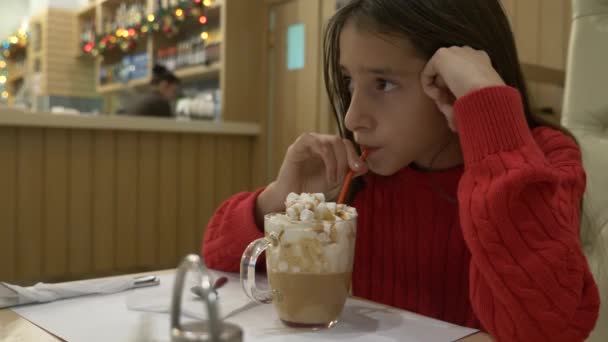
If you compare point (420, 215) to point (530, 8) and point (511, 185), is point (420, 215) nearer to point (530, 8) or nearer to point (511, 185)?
point (511, 185)

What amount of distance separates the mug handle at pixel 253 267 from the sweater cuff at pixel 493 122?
315mm

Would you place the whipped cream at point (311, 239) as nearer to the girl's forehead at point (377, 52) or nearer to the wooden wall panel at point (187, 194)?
the girl's forehead at point (377, 52)

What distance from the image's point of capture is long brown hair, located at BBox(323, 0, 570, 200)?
89 cm

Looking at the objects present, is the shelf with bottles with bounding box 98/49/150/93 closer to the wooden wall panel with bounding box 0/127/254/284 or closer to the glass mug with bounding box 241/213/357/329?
the wooden wall panel with bounding box 0/127/254/284

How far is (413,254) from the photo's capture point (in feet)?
3.35

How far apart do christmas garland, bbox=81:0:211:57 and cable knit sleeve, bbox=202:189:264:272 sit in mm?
3314

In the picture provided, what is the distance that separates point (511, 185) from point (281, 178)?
474 millimetres

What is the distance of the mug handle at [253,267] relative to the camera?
656mm

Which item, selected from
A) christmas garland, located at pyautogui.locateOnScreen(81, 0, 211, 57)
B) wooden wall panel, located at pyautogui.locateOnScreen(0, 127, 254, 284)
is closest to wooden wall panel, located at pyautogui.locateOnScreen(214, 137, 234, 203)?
wooden wall panel, located at pyautogui.locateOnScreen(0, 127, 254, 284)

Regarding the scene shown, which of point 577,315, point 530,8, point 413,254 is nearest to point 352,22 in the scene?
point 413,254

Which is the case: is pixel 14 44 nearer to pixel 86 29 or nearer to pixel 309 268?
pixel 86 29

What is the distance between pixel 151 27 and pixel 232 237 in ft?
14.0

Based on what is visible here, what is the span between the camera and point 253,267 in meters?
0.66

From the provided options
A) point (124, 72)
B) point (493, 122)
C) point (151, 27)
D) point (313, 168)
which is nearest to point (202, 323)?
point (493, 122)
